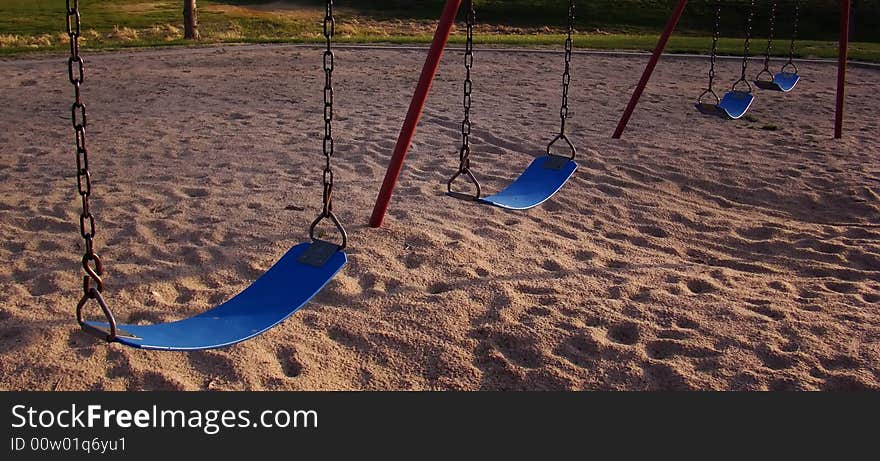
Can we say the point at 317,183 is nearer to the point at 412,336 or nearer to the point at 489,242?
the point at 489,242

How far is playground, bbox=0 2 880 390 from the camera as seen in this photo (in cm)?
336

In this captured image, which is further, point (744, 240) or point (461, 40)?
point (461, 40)

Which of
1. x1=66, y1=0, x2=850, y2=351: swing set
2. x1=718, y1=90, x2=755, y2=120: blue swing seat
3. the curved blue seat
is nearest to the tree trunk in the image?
the curved blue seat

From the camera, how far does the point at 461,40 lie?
15656 mm

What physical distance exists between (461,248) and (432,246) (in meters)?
0.17

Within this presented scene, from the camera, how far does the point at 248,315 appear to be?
3162mm

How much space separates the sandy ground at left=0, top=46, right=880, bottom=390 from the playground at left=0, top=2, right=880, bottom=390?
0.02 metres

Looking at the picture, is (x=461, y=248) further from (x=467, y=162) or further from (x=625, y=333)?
(x=625, y=333)

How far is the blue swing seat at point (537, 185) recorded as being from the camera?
456 centimetres

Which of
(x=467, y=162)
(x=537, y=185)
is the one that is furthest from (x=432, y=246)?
(x=537, y=185)

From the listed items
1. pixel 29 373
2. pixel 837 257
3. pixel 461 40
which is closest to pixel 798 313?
pixel 837 257

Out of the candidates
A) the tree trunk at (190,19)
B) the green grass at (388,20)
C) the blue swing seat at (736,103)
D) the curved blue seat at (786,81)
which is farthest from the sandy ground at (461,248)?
the green grass at (388,20)

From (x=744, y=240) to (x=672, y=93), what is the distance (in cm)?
567

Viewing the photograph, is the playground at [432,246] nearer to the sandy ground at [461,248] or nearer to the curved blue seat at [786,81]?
the sandy ground at [461,248]
